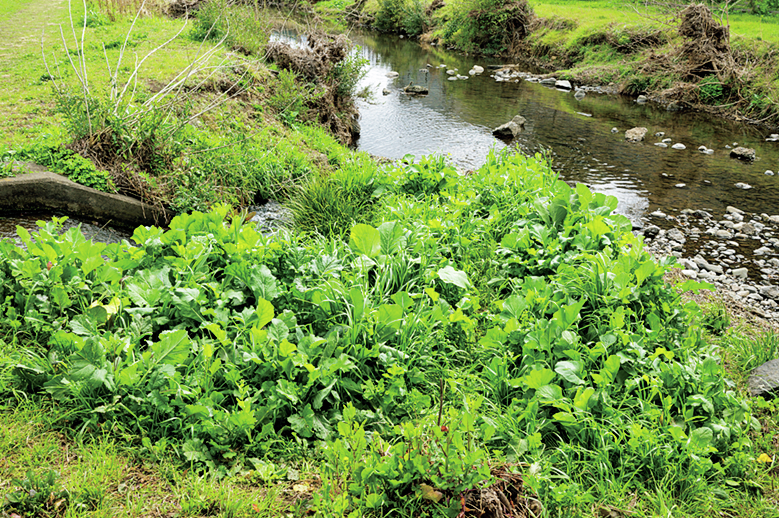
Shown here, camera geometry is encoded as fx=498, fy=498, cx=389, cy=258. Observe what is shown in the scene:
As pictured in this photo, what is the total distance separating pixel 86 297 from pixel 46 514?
165 centimetres

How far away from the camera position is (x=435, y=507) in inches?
94.8

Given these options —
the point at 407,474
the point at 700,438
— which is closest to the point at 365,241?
the point at 407,474

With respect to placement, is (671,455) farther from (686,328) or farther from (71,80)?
(71,80)

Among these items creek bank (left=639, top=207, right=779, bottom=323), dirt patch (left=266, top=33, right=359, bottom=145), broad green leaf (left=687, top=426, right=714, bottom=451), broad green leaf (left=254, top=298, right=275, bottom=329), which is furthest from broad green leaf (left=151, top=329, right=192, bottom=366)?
dirt patch (left=266, top=33, right=359, bottom=145)

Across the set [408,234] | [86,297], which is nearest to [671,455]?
[408,234]

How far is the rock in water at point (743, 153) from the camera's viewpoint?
1125 centimetres

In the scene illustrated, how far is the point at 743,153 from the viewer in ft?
37.0

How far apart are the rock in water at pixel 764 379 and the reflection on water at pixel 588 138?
15.7 ft

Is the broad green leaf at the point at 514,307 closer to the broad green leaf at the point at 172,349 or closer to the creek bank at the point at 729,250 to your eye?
the broad green leaf at the point at 172,349

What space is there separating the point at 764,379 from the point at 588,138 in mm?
9973

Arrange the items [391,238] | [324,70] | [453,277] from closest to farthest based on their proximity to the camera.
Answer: [453,277] < [391,238] < [324,70]

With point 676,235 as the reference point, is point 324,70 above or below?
above

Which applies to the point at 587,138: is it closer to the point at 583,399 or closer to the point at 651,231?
the point at 651,231

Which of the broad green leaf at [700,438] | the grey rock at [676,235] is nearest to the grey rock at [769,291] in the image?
the grey rock at [676,235]
